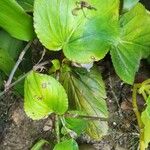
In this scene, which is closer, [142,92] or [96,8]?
[96,8]

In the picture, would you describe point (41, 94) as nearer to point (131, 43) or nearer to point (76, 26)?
point (76, 26)

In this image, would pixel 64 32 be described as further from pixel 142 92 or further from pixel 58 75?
pixel 142 92

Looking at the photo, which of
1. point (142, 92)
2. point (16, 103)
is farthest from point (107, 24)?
point (16, 103)

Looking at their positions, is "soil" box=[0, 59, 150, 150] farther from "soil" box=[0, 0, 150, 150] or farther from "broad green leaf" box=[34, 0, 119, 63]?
"broad green leaf" box=[34, 0, 119, 63]

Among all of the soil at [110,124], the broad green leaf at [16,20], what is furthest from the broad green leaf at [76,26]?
the soil at [110,124]

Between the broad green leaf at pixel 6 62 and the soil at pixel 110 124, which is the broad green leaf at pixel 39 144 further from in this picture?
the broad green leaf at pixel 6 62

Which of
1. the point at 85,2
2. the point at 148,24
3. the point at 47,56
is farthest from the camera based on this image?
the point at 47,56
